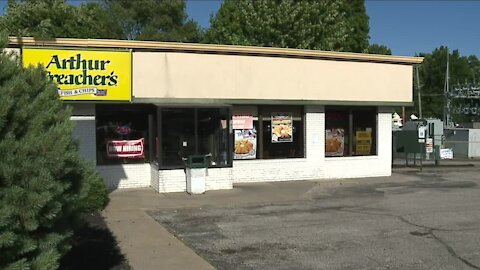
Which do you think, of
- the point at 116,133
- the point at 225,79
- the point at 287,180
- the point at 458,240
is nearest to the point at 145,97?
the point at 116,133

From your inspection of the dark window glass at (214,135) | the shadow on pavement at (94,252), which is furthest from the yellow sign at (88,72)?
the shadow on pavement at (94,252)

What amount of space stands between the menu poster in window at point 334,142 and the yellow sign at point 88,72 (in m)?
7.23

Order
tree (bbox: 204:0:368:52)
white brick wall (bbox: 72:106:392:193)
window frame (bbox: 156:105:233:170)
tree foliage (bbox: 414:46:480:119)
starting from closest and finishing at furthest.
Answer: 1. window frame (bbox: 156:105:233:170)
2. white brick wall (bbox: 72:106:392:193)
3. tree (bbox: 204:0:368:52)
4. tree foliage (bbox: 414:46:480:119)

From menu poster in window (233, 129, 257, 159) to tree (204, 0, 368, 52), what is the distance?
1777cm

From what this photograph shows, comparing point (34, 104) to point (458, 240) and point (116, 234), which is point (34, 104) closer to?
point (116, 234)

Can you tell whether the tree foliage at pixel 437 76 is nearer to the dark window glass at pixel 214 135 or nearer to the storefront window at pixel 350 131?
the storefront window at pixel 350 131

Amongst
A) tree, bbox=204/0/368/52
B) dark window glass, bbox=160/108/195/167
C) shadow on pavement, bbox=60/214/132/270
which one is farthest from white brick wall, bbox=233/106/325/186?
tree, bbox=204/0/368/52

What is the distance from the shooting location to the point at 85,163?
5.49 metres

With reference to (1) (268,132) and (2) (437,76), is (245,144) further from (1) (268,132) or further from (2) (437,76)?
(2) (437,76)

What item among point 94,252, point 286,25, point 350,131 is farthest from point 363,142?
point 286,25

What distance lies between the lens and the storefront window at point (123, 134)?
15.8 meters

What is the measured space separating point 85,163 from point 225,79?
11286mm

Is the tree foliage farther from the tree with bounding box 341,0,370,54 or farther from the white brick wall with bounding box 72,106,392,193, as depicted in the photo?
the white brick wall with bounding box 72,106,392,193

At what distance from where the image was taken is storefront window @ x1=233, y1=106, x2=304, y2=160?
685 inches
